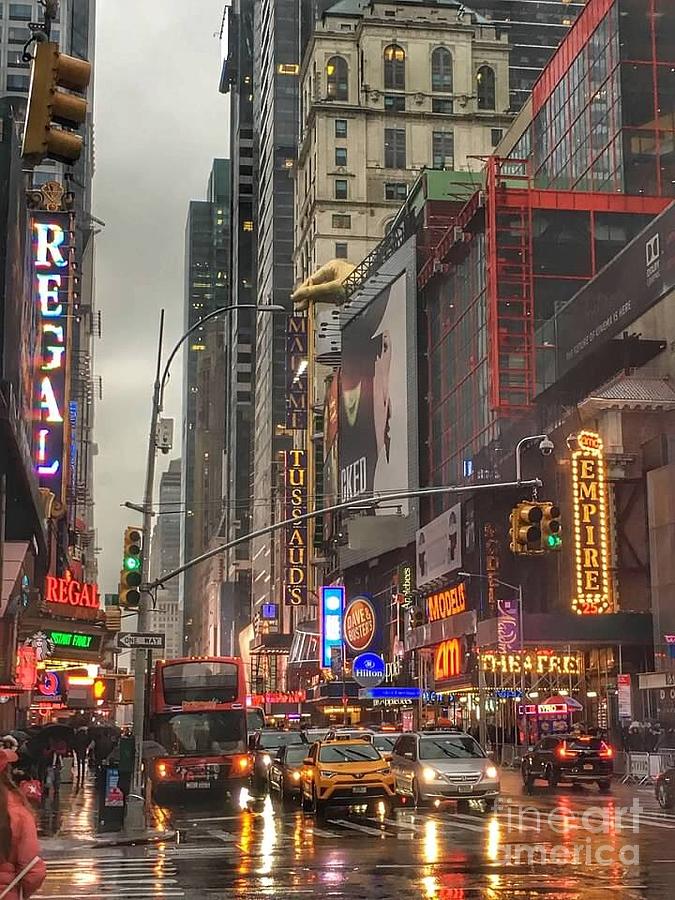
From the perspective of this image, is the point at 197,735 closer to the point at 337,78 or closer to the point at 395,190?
the point at 395,190

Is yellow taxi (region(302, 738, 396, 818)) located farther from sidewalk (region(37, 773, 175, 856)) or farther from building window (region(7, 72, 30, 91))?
building window (region(7, 72, 30, 91))

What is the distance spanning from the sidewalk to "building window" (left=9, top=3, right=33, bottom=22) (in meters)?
140

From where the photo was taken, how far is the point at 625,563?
207ft

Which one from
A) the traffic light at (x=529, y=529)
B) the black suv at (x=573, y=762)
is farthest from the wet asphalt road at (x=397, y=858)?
the black suv at (x=573, y=762)

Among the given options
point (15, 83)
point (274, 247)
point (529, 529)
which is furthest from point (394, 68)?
point (529, 529)

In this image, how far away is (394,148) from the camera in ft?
449

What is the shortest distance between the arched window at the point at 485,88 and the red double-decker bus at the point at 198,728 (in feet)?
373

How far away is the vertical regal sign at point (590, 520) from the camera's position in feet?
199

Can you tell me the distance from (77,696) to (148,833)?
5221cm

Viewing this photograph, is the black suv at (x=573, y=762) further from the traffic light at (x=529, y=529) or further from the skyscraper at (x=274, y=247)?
the skyscraper at (x=274, y=247)

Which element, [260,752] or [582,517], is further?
[582,517]

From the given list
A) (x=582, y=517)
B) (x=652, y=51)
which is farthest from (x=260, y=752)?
(x=652, y=51)

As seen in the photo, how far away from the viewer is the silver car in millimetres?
28703

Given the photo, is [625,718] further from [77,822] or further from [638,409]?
[77,822]
